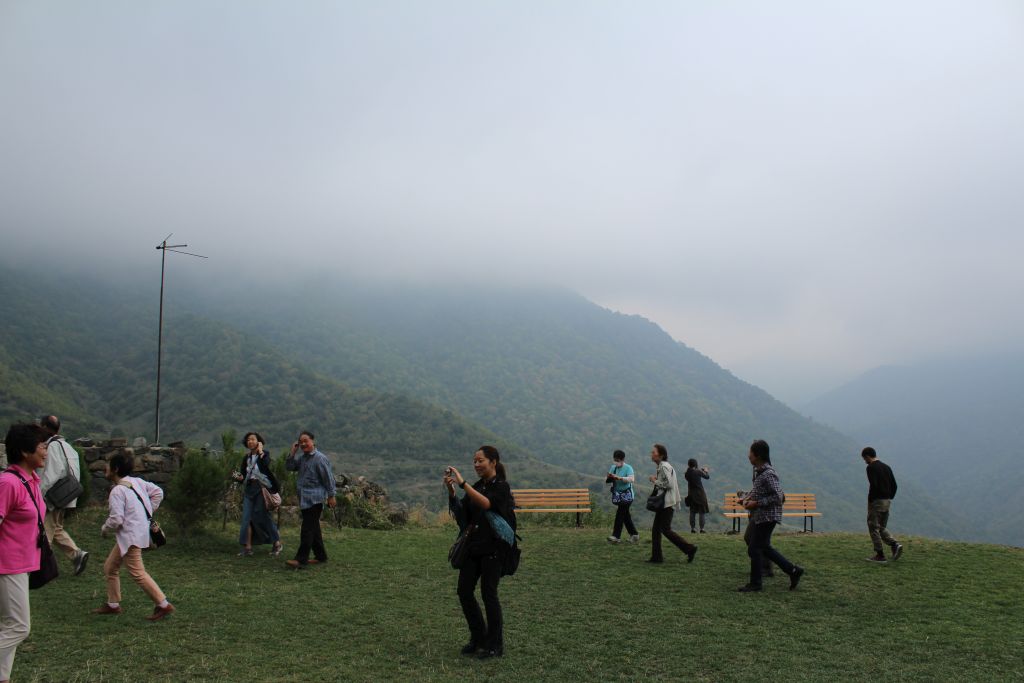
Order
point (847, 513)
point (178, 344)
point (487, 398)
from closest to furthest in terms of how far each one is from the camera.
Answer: point (178, 344) < point (847, 513) < point (487, 398)

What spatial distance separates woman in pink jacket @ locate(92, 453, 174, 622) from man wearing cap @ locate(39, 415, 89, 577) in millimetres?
1555

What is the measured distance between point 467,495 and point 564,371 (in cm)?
11082

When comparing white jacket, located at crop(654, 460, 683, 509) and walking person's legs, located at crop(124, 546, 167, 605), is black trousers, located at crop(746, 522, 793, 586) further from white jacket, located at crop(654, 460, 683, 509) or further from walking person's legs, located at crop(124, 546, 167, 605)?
walking person's legs, located at crop(124, 546, 167, 605)

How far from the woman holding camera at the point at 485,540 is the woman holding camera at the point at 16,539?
3.18 m

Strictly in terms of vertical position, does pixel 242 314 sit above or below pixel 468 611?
above

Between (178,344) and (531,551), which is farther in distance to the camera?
(178,344)

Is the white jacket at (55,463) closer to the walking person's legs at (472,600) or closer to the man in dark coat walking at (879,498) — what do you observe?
the walking person's legs at (472,600)

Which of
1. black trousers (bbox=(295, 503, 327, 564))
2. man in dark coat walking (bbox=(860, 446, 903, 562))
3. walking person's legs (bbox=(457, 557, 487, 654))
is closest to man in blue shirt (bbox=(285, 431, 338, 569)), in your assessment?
black trousers (bbox=(295, 503, 327, 564))

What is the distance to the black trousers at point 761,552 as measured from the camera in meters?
9.00

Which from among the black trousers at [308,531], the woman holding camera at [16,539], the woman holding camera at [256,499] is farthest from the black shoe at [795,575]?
the woman holding camera at [16,539]

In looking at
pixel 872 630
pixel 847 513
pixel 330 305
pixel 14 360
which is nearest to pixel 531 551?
pixel 872 630

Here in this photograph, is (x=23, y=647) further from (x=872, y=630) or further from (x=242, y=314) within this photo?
(x=242, y=314)

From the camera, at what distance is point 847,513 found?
85.7 metres

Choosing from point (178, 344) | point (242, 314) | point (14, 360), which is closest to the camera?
point (14, 360)
